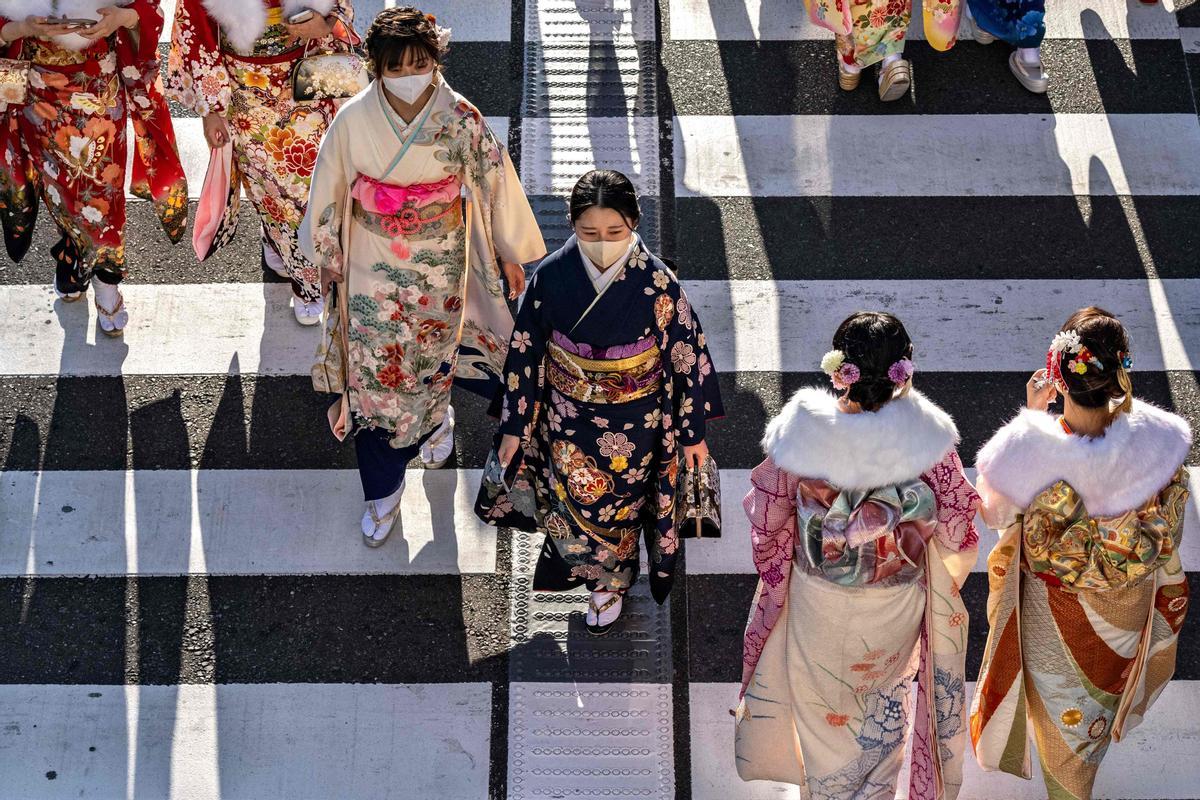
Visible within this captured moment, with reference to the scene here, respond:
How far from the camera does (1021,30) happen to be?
22.3 feet

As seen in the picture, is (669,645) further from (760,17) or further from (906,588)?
(760,17)

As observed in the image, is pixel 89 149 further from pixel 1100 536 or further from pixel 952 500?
pixel 1100 536

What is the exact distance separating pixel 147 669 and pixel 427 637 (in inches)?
37.2

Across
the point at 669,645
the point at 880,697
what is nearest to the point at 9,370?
the point at 669,645

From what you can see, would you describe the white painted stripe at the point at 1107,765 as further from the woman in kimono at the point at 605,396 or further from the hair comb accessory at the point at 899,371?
the hair comb accessory at the point at 899,371

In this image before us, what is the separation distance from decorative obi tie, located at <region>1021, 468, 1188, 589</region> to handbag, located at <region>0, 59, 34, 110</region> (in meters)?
3.84

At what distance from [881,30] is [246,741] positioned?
4240 mm

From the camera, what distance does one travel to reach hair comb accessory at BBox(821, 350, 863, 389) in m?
3.68

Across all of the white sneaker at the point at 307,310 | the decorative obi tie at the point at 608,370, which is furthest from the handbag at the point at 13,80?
the decorative obi tie at the point at 608,370

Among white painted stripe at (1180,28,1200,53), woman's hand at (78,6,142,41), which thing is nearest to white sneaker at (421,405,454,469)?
woman's hand at (78,6,142,41)

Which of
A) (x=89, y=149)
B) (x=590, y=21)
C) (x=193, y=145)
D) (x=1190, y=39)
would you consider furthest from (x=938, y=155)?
(x=89, y=149)

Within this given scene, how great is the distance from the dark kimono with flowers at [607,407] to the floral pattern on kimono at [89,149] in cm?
200

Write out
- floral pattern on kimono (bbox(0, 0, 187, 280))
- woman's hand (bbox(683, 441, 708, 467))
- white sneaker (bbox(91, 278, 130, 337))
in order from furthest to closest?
1. white sneaker (bbox(91, 278, 130, 337))
2. floral pattern on kimono (bbox(0, 0, 187, 280))
3. woman's hand (bbox(683, 441, 708, 467))

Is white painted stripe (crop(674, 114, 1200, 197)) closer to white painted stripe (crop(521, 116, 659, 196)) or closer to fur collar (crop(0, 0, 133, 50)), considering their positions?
white painted stripe (crop(521, 116, 659, 196))
